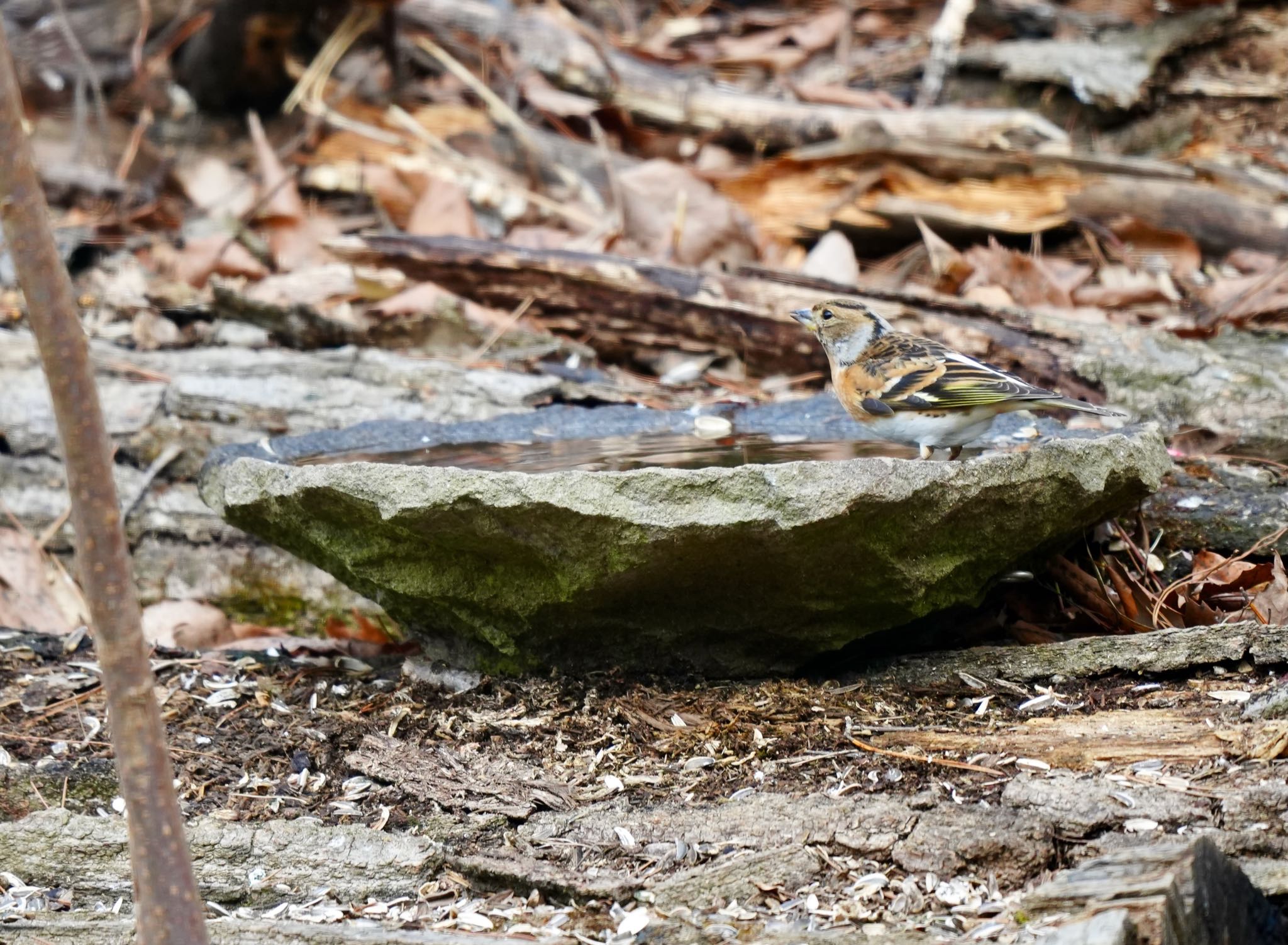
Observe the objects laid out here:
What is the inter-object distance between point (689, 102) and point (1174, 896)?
692 centimetres

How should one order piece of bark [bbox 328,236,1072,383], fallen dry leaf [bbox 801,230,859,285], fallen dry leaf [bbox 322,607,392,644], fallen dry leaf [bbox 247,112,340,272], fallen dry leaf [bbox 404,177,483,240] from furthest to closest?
fallen dry leaf [bbox 247,112,340,272] < fallen dry leaf [bbox 404,177,483,240] < fallen dry leaf [bbox 801,230,859,285] < piece of bark [bbox 328,236,1072,383] < fallen dry leaf [bbox 322,607,392,644]

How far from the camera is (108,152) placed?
883 centimetres

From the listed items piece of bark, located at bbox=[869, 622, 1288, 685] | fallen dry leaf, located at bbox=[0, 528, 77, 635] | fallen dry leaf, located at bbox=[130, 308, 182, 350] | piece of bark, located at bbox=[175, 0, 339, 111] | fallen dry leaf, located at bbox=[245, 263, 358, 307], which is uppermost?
piece of bark, located at bbox=[175, 0, 339, 111]

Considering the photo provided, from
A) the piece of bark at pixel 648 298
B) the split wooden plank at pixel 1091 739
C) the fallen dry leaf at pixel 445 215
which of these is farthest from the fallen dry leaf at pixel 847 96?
the split wooden plank at pixel 1091 739

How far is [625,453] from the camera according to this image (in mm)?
4398

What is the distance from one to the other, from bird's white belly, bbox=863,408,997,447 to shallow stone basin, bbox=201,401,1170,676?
45cm

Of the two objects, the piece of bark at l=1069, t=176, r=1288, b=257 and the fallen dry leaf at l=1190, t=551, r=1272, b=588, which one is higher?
the piece of bark at l=1069, t=176, r=1288, b=257

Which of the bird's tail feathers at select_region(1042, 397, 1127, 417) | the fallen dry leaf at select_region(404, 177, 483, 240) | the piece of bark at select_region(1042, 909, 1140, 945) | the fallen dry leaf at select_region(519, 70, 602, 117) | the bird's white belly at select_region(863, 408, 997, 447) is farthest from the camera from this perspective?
the fallen dry leaf at select_region(519, 70, 602, 117)

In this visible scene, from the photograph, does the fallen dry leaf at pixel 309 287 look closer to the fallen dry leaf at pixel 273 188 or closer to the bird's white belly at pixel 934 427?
the fallen dry leaf at pixel 273 188

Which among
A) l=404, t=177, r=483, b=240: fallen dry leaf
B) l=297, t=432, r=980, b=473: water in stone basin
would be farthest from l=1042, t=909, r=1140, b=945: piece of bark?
l=404, t=177, r=483, b=240: fallen dry leaf

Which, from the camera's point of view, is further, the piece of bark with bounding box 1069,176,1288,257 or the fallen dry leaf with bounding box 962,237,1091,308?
the piece of bark with bounding box 1069,176,1288,257

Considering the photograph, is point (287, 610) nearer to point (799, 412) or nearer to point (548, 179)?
point (799, 412)

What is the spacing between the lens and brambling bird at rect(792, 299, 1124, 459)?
13.9 ft

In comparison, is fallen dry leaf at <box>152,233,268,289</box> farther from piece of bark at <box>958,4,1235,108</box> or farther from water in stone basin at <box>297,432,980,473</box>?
piece of bark at <box>958,4,1235,108</box>
